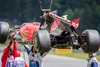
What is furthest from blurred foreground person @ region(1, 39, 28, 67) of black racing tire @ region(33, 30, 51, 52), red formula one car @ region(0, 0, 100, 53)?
black racing tire @ region(33, 30, 51, 52)

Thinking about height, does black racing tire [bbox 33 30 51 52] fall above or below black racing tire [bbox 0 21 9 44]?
below

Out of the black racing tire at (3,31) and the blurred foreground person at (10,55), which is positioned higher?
the black racing tire at (3,31)

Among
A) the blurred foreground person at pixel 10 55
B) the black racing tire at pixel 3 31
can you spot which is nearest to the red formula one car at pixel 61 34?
the black racing tire at pixel 3 31

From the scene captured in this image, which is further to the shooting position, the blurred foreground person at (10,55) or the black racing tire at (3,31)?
the blurred foreground person at (10,55)

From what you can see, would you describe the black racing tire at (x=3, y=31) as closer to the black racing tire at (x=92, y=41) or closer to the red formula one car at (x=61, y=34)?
the red formula one car at (x=61, y=34)

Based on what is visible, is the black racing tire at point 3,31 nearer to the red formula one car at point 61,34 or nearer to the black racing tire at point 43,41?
the red formula one car at point 61,34

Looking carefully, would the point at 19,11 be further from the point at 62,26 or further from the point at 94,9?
the point at 62,26

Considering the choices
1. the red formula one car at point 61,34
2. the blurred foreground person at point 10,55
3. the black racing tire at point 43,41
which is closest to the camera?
the black racing tire at point 43,41

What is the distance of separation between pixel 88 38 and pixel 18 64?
1879 millimetres

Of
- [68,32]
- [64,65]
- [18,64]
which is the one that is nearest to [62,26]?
[68,32]

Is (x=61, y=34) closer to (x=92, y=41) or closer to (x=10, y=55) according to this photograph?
(x=92, y=41)

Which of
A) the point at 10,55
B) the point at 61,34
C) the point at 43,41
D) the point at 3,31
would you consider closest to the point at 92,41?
the point at 61,34

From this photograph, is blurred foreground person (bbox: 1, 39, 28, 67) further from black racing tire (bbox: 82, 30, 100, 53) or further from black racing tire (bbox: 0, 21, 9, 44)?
black racing tire (bbox: 82, 30, 100, 53)

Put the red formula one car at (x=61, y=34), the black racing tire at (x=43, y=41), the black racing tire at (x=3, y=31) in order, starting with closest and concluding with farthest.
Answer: the black racing tire at (x=43, y=41) → the red formula one car at (x=61, y=34) → the black racing tire at (x=3, y=31)
